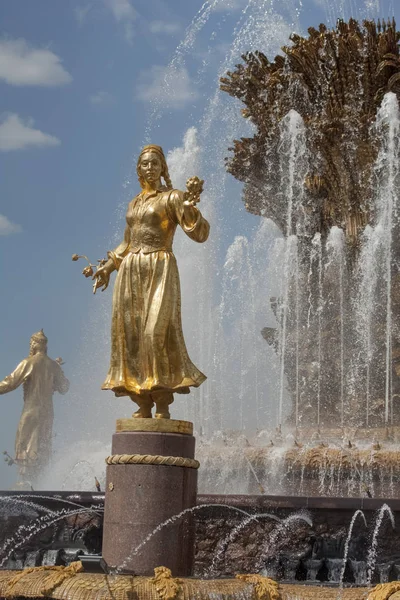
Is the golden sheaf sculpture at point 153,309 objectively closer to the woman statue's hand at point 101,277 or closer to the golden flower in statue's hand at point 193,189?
the golden flower in statue's hand at point 193,189

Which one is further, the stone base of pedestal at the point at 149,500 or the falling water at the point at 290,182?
the falling water at the point at 290,182

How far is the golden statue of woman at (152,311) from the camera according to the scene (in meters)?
7.29

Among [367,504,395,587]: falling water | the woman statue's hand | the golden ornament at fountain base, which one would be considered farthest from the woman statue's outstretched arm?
[367,504,395,587]: falling water

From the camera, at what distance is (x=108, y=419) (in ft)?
60.2

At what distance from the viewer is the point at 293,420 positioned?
14258 mm

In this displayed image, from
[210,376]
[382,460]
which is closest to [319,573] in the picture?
[382,460]

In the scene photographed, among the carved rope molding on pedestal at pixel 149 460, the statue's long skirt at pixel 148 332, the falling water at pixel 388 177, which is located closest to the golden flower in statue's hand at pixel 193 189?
the statue's long skirt at pixel 148 332

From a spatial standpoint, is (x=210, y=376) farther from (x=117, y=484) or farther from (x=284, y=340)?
(x=117, y=484)

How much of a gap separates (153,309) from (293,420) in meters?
7.41

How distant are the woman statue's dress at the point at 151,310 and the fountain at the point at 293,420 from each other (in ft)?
0.88

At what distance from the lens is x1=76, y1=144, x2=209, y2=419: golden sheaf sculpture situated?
7.29 meters

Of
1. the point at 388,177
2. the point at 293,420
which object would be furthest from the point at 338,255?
the point at 293,420

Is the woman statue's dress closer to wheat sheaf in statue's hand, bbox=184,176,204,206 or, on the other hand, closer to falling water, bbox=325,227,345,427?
wheat sheaf in statue's hand, bbox=184,176,204,206

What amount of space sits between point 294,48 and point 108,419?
842 centimetres
